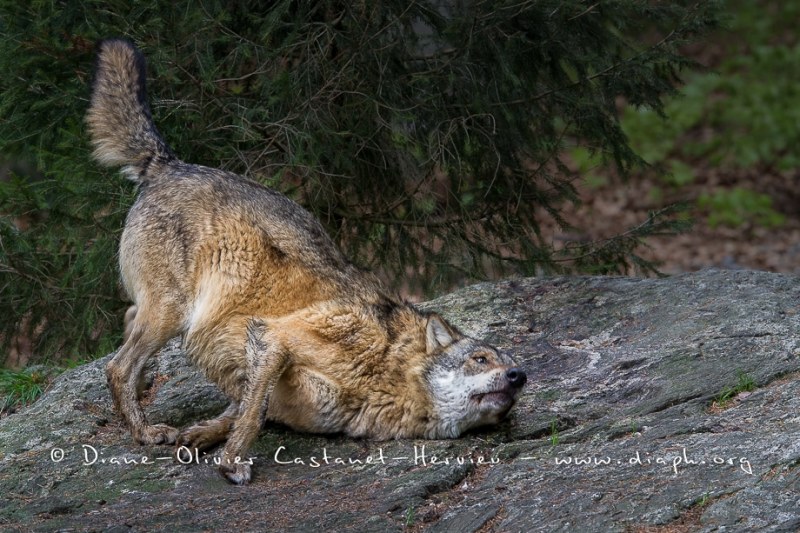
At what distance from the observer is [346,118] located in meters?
9.45

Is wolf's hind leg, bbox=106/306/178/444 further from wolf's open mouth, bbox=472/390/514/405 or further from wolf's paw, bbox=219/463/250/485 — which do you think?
wolf's open mouth, bbox=472/390/514/405

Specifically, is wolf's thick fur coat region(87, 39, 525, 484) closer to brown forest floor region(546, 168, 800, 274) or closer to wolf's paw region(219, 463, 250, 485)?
wolf's paw region(219, 463, 250, 485)

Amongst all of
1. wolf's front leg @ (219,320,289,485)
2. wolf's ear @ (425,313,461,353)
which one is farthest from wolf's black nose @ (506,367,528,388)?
wolf's front leg @ (219,320,289,485)

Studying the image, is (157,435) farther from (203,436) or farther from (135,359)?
(135,359)

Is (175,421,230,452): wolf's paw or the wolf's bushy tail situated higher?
the wolf's bushy tail

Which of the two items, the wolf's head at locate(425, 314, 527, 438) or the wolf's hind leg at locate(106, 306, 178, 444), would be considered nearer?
the wolf's head at locate(425, 314, 527, 438)

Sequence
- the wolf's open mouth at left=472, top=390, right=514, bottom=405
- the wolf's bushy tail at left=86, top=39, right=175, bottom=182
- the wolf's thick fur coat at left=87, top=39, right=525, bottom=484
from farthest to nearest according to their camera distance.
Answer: the wolf's bushy tail at left=86, top=39, right=175, bottom=182
the wolf's thick fur coat at left=87, top=39, right=525, bottom=484
the wolf's open mouth at left=472, top=390, right=514, bottom=405

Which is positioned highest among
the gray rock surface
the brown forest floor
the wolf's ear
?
the brown forest floor

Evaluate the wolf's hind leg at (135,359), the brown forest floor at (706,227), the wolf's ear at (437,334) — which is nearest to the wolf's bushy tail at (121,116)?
the wolf's hind leg at (135,359)

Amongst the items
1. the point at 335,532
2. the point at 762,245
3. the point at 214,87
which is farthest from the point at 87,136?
the point at 762,245

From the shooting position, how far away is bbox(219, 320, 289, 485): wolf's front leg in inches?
248

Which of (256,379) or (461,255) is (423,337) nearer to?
(256,379)

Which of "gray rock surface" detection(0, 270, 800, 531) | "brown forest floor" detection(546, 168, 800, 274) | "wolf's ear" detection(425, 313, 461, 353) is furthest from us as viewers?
"brown forest floor" detection(546, 168, 800, 274)

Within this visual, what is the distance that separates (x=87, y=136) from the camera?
8734 millimetres
